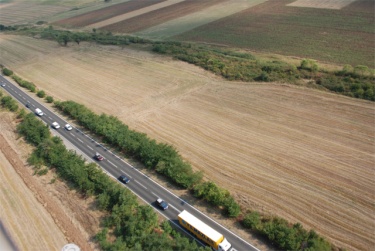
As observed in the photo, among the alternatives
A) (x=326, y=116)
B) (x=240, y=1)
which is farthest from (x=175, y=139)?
(x=240, y=1)

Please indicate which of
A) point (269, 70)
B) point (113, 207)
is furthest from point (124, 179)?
point (269, 70)

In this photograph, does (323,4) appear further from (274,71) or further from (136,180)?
(136,180)

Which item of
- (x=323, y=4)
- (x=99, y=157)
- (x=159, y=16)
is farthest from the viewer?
(x=159, y=16)

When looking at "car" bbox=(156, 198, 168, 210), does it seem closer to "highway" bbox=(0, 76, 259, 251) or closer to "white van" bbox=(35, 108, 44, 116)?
"highway" bbox=(0, 76, 259, 251)

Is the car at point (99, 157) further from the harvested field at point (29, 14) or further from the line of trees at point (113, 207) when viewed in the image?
the harvested field at point (29, 14)

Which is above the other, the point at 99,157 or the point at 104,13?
the point at 104,13
